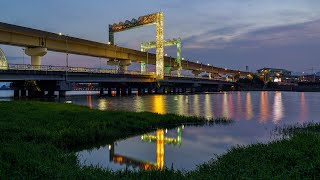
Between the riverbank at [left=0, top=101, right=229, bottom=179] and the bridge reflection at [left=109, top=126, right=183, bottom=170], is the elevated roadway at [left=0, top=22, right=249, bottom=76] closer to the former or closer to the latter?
the riverbank at [left=0, top=101, right=229, bottom=179]

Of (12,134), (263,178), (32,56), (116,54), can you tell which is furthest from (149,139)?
(116,54)

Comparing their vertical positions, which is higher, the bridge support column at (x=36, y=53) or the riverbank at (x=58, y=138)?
the bridge support column at (x=36, y=53)

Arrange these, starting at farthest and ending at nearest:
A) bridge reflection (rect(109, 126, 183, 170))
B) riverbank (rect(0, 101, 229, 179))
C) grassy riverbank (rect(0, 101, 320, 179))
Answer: bridge reflection (rect(109, 126, 183, 170)) < riverbank (rect(0, 101, 229, 179)) < grassy riverbank (rect(0, 101, 320, 179))

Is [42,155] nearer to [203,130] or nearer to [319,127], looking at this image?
[203,130]

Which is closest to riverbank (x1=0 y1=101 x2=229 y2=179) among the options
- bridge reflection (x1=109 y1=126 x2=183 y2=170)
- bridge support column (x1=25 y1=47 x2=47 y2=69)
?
bridge reflection (x1=109 y1=126 x2=183 y2=170)

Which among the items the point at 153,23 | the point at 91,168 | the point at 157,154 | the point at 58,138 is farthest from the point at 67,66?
the point at 91,168

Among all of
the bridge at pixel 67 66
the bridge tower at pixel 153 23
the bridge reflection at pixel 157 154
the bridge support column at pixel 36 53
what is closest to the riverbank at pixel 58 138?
the bridge reflection at pixel 157 154

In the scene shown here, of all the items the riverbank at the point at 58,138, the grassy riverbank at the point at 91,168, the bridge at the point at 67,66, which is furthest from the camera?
the bridge at the point at 67,66

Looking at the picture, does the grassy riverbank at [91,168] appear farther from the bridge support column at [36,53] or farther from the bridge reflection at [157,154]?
the bridge support column at [36,53]

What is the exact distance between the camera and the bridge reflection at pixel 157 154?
15.9 m

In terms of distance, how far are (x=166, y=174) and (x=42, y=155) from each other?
221 inches

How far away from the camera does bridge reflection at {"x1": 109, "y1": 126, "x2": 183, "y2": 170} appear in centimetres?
1590

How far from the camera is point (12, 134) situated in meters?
17.8

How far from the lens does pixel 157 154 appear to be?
60.4 ft
